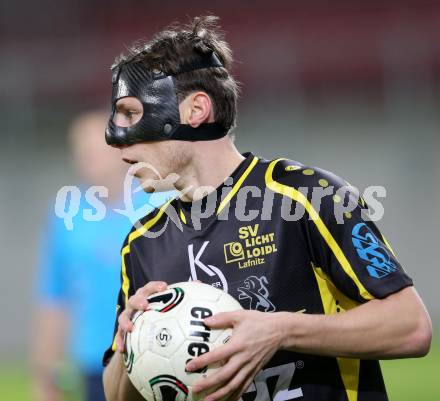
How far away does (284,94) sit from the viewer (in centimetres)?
1354

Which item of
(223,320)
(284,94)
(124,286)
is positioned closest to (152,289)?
(223,320)

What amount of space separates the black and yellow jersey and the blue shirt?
5.43 feet

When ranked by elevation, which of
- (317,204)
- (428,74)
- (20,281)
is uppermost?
(317,204)

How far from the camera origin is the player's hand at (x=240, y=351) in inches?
105

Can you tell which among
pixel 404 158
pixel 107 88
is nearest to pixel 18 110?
pixel 107 88

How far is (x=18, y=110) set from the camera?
1368 centimetres

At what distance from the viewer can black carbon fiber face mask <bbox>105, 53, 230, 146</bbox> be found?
3.32 m

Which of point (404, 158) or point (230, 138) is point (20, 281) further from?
point (230, 138)

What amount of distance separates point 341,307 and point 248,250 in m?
0.37

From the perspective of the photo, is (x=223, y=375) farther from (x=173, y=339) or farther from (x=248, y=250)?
(x=248, y=250)

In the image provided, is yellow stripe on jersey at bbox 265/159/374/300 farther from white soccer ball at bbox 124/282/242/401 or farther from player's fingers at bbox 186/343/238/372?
player's fingers at bbox 186/343/238/372

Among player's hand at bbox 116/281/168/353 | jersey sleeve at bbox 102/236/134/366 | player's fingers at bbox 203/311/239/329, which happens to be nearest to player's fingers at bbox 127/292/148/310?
player's hand at bbox 116/281/168/353

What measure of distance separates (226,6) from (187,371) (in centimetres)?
1240

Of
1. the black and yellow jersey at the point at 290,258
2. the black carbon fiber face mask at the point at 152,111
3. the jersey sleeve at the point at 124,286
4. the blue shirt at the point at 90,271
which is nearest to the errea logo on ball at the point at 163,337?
the black and yellow jersey at the point at 290,258
